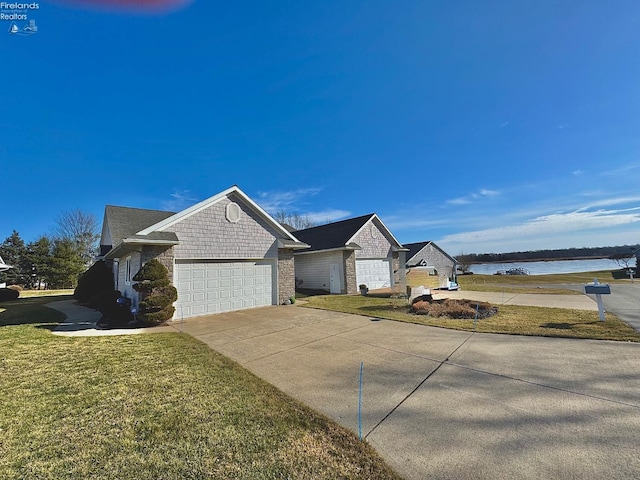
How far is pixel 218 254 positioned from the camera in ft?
39.3

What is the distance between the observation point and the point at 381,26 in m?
8.91

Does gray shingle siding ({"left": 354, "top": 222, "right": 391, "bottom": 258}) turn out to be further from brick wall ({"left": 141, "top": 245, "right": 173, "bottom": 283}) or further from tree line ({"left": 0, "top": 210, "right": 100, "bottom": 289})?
tree line ({"left": 0, "top": 210, "right": 100, "bottom": 289})

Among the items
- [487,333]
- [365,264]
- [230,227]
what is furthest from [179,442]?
[365,264]

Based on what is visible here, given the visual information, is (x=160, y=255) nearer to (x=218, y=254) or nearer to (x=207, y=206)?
(x=218, y=254)

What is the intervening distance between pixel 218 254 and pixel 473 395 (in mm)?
10490

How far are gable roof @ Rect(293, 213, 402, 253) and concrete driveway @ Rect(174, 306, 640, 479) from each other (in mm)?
12041

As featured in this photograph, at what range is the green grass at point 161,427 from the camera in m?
2.61

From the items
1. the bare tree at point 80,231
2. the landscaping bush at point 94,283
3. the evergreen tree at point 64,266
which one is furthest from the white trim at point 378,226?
the bare tree at point 80,231

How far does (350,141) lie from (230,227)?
7.70 metres

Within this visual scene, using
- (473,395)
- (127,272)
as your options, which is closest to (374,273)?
(127,272)

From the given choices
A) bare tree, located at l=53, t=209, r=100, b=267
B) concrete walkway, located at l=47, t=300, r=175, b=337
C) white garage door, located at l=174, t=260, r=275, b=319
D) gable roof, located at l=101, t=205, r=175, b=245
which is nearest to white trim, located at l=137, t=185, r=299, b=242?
white garage door, located at l=174, t=260, r=275, b=319

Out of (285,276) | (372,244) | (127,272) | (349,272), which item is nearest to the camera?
(127,272)

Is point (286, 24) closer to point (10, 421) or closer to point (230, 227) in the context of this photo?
point (230, 227)

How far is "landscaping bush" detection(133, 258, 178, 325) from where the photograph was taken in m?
9.50
